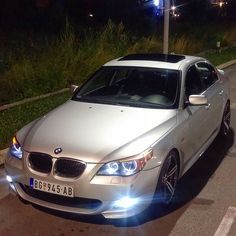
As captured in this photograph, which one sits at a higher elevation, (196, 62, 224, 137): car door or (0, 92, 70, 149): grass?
(196, 62, 224, 137): car door

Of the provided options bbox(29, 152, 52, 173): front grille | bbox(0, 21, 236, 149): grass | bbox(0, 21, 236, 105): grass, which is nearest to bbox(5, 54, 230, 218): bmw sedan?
bbox(29, 152, 52, 173): front grille

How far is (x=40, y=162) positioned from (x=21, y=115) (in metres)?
4.05

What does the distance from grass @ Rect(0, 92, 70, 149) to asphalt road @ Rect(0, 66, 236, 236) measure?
1.63 metres

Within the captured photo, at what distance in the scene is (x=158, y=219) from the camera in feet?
15.5

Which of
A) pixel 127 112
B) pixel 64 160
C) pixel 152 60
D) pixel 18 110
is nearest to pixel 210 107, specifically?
pixel 152 60

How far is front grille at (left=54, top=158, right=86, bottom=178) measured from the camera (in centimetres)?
431

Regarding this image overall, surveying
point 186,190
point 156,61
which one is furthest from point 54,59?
point 186,190

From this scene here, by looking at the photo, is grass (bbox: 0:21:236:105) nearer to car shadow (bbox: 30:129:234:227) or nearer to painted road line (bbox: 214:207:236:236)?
car shadow (bbox: 30:129:234:227)

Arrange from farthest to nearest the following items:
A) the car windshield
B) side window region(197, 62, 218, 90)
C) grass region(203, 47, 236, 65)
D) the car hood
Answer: grass region(203, 47, 236, 65) → side window region(197, 62, 218, 90) → the car windshield → the car hood

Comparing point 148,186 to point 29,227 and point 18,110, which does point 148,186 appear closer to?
point 29,227

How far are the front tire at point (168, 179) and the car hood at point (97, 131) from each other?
0.30 meters

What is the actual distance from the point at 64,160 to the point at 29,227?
0.79 meters

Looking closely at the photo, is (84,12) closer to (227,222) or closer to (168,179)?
(168,179)

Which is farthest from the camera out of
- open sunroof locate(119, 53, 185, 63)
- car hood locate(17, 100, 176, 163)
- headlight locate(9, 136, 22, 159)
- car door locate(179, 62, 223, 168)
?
A: open sunroof locate(119, 53, 185, 63)
